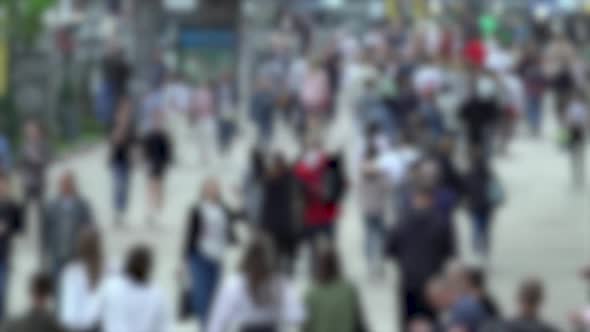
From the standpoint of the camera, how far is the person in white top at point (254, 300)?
11164 mm

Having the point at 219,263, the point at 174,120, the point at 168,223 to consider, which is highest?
the point at 174,120

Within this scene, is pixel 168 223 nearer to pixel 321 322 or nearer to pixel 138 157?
pixel 138 157

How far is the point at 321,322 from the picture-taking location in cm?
1167

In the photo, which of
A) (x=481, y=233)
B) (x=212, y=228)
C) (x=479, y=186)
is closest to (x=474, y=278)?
(x=212, y=228)

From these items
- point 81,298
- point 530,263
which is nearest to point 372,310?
point 530,263

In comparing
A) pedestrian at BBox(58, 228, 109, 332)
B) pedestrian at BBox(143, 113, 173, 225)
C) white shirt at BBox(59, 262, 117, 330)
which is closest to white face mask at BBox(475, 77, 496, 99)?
pedestrian at BBox(143, 113, 173, 225)

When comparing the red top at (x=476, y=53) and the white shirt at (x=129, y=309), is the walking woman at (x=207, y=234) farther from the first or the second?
the red top at (x=476, y=53)

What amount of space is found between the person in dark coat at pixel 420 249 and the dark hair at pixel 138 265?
2.53 metres

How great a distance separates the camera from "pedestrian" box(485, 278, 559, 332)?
10000mm

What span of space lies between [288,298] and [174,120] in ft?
75.9

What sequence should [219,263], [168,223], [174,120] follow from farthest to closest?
[174,120]
[168,223]
[219,263]

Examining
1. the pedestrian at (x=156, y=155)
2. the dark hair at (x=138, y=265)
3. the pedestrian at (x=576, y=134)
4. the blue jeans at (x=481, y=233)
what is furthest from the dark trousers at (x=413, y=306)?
the pedestrian at (x=576, y=134)

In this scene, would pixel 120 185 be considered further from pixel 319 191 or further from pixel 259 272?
pixel 259 272

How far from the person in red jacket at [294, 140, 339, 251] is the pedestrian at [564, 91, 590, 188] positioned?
27.5 ft
